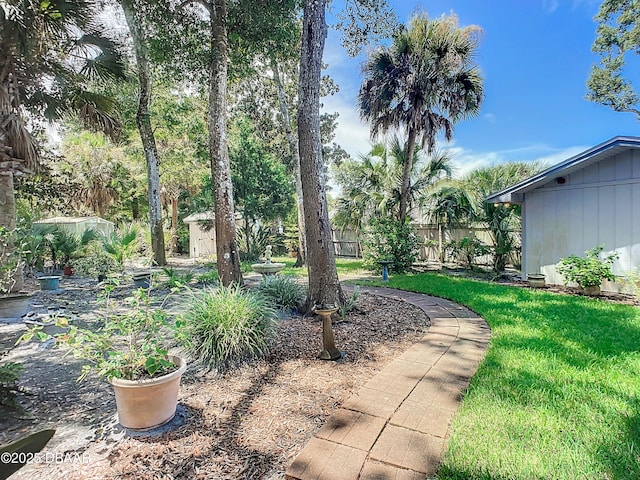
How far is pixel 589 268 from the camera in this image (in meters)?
6.51

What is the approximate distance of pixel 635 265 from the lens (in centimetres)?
646

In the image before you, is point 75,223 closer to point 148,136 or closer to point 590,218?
point 148,136

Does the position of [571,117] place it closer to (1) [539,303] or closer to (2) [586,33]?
(2) [586,33]

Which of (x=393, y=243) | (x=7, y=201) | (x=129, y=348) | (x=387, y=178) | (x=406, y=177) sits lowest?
(x=129, y=348)

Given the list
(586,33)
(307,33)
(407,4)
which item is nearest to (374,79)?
(407,4)

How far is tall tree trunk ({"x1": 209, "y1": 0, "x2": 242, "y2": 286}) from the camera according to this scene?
20.4 feet

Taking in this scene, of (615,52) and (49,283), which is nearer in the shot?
(49,283)

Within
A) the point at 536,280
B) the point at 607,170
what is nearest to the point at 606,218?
the point at 607,170

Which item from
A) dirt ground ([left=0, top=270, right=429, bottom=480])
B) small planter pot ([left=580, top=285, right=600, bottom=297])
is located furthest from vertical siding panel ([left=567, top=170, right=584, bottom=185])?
dirt ground ([left=0, top=270, right=429, bottom=480])

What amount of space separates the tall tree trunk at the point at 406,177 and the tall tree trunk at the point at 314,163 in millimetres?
5671

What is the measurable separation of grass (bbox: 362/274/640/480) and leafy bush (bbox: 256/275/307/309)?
3.04 meters

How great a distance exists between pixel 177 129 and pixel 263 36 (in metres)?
8.51

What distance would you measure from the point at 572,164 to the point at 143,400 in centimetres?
860

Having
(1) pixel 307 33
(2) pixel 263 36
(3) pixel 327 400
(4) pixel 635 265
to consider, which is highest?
(2) pixel 263 36
